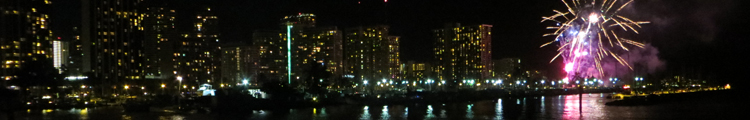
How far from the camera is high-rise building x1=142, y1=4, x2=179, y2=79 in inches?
2901

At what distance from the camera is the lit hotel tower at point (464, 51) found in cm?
7225

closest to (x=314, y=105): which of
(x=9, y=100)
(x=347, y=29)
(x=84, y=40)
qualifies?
(x=9, y=100)

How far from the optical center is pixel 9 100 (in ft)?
43.1

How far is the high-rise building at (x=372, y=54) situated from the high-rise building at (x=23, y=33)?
36.8 metres

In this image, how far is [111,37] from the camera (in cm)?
5462

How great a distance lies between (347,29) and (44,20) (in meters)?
41.6

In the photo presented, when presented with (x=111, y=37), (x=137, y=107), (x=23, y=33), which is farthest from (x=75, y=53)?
(x=137, y=107)

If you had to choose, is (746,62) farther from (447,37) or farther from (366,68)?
(366,68)

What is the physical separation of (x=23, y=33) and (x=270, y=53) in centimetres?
4062

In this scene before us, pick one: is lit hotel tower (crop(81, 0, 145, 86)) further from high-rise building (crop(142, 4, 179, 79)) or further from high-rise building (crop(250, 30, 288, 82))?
high-rise building (crop(250, 30, 288, 82))

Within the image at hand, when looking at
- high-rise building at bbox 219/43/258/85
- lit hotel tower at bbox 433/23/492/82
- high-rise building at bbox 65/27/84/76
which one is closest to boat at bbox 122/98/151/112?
high-rise building at bbox 65/27/84/76

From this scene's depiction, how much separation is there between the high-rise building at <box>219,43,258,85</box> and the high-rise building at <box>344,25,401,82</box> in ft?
45.4

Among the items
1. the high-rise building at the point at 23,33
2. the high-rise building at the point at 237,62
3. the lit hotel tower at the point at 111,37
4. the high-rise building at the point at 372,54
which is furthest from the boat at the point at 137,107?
the high-rise building at the point at 237,62

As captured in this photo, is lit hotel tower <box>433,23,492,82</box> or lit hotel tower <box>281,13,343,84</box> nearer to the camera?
lit hotel tower <box>433,23,492,82</box>
